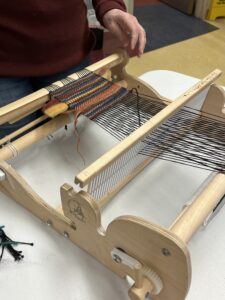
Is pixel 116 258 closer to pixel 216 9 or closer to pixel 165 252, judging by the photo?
pixel 165 252

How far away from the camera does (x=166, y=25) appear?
303cm

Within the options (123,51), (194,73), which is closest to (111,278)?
(123,51)

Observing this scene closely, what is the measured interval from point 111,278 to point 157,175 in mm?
308

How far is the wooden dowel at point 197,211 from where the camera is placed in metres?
0.56

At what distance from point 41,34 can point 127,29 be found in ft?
0.82

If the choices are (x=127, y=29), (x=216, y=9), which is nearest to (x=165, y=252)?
(x=127, y=29)

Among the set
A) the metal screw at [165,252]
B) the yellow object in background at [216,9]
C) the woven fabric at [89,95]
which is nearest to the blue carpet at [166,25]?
the yellow object in background at [216,9]

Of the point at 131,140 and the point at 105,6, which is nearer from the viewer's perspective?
the point at 131,140

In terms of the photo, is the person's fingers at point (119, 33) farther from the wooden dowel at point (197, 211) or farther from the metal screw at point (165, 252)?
the metal screw at point (165, 252)

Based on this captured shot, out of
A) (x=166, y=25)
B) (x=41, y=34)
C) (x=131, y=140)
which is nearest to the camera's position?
(x=131, y=140)

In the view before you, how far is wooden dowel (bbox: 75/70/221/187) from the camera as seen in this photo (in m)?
0.57

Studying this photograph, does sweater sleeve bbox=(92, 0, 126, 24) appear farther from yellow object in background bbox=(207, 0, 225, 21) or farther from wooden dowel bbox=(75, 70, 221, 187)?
yellow object in background bbox=(207, 0, 225, 21)

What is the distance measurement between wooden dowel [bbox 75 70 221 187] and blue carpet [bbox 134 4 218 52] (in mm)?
1934

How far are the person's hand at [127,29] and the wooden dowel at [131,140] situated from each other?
252 millimetres
